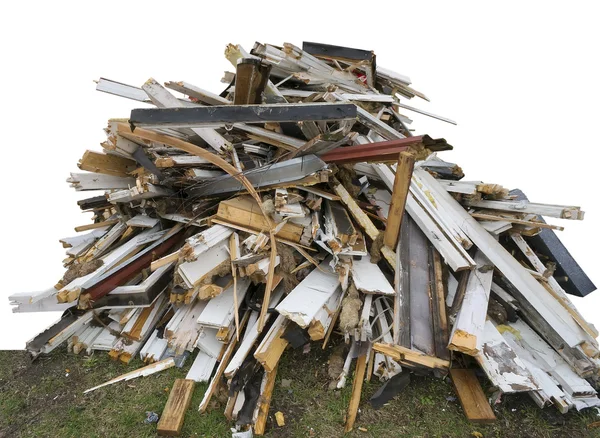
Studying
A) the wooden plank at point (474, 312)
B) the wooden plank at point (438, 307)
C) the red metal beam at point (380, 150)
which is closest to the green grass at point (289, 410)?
the wooden plank at point (438, 307)

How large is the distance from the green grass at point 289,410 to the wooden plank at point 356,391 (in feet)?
0.19

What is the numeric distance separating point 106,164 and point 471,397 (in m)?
4.66

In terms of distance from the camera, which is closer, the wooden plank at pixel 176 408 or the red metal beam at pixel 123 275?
the wooden plank at pixel 176 408

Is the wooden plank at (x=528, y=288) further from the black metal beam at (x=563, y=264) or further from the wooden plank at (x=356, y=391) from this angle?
the wooden plank at (x=356, y=391)

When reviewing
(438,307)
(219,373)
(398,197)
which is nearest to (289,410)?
(219,373)

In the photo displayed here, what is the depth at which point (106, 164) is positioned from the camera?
4758 millimetres

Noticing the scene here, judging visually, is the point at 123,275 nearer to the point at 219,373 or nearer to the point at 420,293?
the point at 219,373

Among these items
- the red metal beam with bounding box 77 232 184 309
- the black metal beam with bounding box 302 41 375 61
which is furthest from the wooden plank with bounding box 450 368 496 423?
the black metal beam with bounding box 302 41 375 61

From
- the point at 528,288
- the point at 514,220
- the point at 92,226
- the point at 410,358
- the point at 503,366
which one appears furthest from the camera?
the point at 92,226

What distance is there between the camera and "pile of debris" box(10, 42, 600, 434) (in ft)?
11.4

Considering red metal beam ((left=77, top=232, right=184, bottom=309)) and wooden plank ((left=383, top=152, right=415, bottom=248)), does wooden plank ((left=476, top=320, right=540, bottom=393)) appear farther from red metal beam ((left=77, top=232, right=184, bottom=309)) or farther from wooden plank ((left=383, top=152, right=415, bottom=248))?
red metal beam ((left=77, top=232, right=184, bottom=309))

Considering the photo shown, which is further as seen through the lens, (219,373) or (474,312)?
(219,373)

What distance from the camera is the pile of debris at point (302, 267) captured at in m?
3.46

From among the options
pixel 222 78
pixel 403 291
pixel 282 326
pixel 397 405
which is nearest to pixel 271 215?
pixel 282 326
